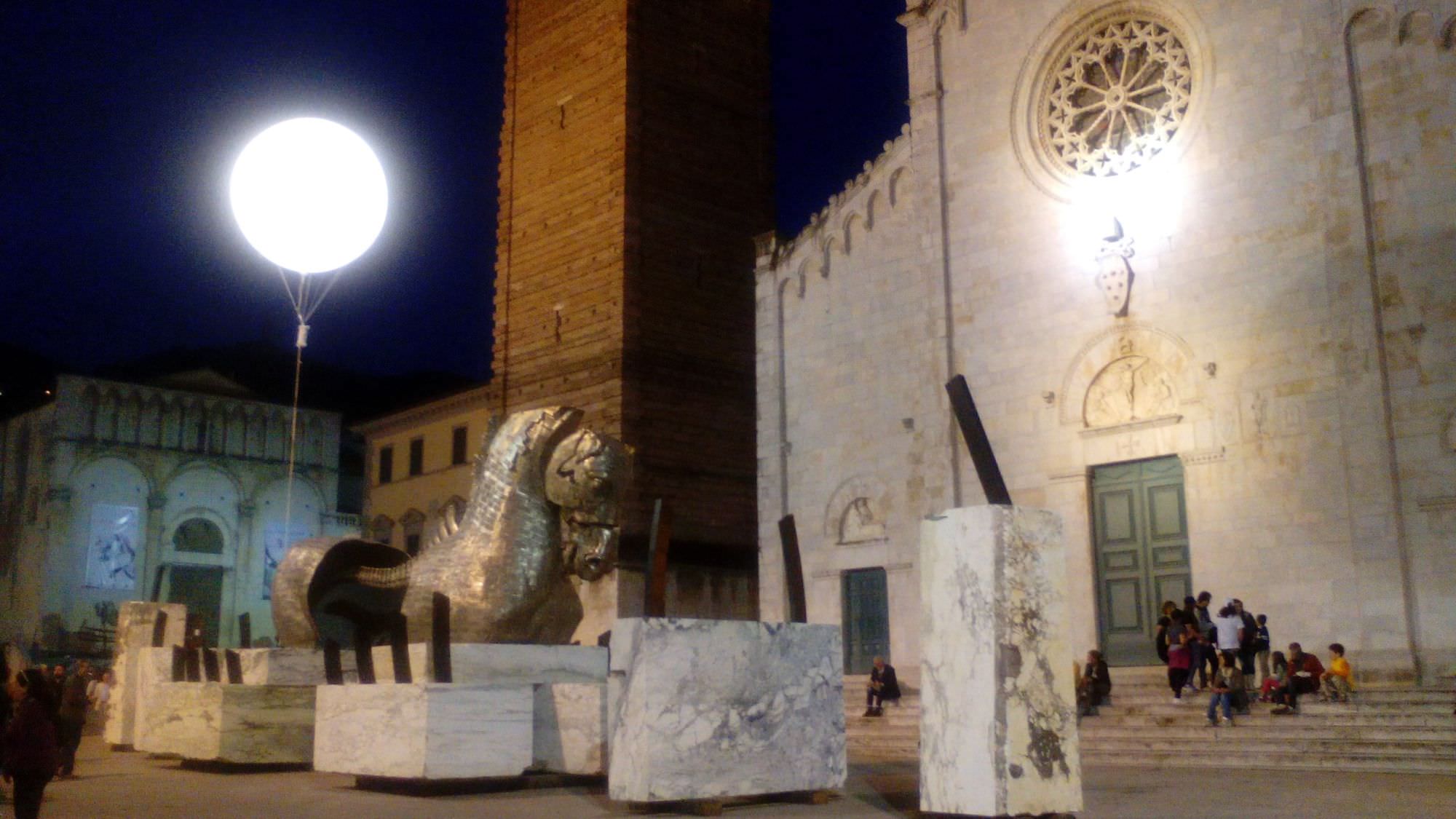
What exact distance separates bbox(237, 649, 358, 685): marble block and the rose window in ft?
42.9

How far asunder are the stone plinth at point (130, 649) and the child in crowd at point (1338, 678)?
44.7 feet

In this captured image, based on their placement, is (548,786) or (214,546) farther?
(214,546)

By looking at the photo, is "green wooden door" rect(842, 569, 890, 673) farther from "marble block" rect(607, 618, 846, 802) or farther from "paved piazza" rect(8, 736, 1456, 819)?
"marble block" rect(607, 618, 846, 802)

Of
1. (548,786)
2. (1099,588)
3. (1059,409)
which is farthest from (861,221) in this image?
(548,786)

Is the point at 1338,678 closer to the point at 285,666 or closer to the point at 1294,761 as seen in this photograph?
the point at 1294,761

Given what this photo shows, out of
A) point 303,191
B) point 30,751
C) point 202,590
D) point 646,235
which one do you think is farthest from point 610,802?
point 202,590

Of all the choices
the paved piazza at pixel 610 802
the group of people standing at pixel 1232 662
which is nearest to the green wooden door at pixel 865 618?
the group of people standing at pixel 1232 662

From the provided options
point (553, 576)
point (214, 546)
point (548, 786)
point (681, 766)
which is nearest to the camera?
point (681, 766)

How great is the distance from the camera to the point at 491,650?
9344 millimetres

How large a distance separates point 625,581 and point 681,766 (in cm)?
1824

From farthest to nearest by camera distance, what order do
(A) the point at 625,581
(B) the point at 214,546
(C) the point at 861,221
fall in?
1. (B) the point at 214,546
2. (A) the point at 625,581
3. (C) the point at 861,221

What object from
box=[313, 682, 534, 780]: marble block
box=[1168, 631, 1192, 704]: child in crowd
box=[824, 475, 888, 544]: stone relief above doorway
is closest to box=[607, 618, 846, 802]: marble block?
box=[313, 682, 534, 780]: marble block

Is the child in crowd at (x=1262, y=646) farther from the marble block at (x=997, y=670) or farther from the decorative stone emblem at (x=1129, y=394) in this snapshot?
the marble block at (x=997, y=670)

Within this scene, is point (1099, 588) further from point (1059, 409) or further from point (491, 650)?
point (491, 650)
